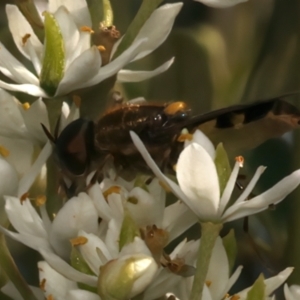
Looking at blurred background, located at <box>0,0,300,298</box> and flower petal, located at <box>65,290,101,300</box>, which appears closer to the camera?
flower petal, located at <box>65,290,101,300</box>

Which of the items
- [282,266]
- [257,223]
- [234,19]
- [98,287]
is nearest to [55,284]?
[98,287]

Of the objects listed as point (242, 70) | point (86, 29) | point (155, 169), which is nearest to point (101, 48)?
point (86, 29)

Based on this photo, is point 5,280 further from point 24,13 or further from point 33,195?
point 24,13

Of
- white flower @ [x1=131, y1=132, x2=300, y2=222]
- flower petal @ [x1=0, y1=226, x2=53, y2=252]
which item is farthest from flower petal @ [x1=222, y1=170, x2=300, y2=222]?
flower petal @ [x1=0, y1=226, x2=53, y2=252]

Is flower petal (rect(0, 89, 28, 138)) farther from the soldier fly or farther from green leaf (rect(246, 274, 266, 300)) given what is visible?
green leaf (rect(246, 274, 266, 300))

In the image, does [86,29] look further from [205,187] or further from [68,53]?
[205,187]
